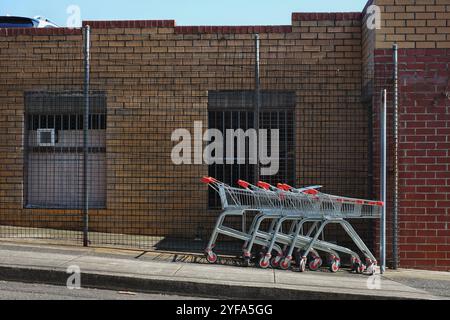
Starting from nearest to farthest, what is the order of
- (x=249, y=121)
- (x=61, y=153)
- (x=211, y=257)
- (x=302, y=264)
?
(x=302, y=264) < (x=211, y=257) < (x=249, y=121) < (x=61, y=153)

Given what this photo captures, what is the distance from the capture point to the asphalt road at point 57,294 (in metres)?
6.26

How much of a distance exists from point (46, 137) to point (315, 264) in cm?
554

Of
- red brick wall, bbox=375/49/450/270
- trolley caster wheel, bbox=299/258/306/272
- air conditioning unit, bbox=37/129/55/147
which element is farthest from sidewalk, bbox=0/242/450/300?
air conditioning unit, bbox=37/129/55/147

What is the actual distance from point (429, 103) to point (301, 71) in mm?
2245

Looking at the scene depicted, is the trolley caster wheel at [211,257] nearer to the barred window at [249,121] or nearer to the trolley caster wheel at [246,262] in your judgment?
the trolley caster wheel at [246,262]

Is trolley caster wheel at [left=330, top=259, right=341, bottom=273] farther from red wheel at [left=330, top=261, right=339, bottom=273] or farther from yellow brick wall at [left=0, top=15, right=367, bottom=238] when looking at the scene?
yellow brick wall at [left=0, top=15, right=367, bottom=238]

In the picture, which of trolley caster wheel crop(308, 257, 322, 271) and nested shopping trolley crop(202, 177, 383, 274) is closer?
nested shopping trolley crop(202, 177, 383, 274)

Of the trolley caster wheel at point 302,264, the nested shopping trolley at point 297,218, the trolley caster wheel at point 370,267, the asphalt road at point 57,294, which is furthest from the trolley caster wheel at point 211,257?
the trolley caster wheel at point 370,267

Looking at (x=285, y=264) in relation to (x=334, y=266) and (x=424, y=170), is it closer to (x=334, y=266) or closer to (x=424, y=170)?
(x=334, y=266)

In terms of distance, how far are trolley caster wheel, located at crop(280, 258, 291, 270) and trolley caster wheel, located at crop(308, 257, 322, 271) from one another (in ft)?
1.11

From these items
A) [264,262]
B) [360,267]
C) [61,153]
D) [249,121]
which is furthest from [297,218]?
[61,153]

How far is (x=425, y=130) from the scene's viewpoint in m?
8.45

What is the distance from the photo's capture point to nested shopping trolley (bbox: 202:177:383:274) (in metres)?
7.65

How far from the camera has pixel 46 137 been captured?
1030cm
